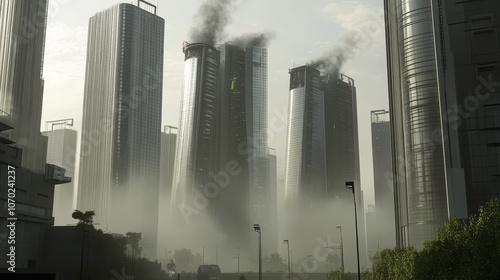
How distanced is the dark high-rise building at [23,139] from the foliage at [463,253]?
268ft

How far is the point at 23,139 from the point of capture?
116 metres

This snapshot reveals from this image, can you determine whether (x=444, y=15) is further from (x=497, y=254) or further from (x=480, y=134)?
(x=497, y=254)

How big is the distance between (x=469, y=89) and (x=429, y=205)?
97.5 m

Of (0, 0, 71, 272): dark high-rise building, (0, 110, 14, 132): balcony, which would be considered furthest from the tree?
(0, 110, 14, 132): balcony

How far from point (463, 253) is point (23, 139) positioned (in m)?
102

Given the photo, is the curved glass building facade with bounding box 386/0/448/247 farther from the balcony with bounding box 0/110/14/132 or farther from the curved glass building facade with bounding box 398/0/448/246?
the balcony with bounding box 0/110/14/132

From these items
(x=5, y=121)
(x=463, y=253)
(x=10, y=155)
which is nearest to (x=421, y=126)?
(x=5, y=121)


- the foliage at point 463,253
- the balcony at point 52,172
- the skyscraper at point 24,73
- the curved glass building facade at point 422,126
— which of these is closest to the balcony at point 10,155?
the skyscraper at point 24,73

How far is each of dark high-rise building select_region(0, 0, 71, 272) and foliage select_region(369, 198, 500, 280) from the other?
81.8 m

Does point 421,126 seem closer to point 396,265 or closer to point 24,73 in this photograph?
point 24,73

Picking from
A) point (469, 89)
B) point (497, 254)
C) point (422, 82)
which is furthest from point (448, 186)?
point (422, 82)

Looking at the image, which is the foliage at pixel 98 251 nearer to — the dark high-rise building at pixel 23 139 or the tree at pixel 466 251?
the dark high-rise building at pixel 23 139

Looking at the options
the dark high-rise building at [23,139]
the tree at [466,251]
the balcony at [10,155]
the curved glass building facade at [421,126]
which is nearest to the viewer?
the tree at [466,251]

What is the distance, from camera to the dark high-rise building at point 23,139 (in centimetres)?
10231
